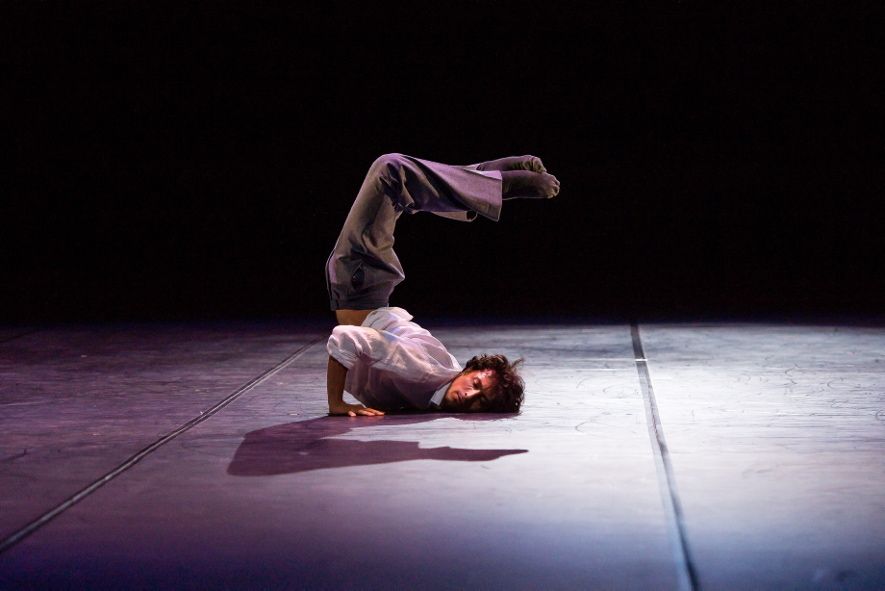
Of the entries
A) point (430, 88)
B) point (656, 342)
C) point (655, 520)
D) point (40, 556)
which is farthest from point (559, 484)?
point (430, 88)

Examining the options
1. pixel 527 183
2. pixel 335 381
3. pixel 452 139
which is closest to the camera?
pixel 527 183

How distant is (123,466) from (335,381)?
924 millimetres

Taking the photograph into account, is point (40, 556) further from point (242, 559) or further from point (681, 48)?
point (681, 48)

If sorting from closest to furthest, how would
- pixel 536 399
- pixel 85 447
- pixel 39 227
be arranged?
pixel 85 447 → pixel 536 399 → pixel 39 227

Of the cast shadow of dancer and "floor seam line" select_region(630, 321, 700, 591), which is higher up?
the cast shadow of dancer

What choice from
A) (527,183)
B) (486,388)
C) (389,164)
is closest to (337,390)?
(486,388)

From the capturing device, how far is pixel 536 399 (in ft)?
13.4

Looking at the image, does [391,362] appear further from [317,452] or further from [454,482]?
[454,482]

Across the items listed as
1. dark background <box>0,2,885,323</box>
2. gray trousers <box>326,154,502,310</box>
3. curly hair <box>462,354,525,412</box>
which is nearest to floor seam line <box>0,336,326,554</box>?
gray trousers <box>326,154,502,310</box>

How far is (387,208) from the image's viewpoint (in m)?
3.94

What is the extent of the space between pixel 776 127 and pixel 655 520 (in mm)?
7663

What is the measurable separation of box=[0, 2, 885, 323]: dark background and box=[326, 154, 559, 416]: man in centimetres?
492

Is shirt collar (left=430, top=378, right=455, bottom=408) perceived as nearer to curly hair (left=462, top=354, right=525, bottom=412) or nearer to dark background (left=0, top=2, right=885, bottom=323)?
curly hair (left=462, top=354, right=525, bottom=412)

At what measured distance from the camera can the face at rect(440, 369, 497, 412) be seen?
3777 mm
